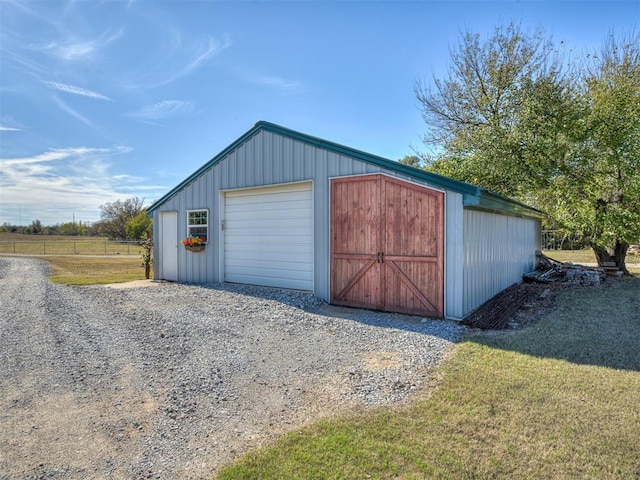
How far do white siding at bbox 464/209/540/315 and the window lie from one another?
6.72 meters

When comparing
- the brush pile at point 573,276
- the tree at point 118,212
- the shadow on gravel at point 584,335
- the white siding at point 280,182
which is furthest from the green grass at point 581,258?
the tree at point 118,212

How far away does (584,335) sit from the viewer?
514 cm

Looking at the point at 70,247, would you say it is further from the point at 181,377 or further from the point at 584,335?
the point at 584,335

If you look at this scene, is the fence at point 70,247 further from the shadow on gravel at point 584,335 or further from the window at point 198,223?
the shadow on gravel at point 584,335

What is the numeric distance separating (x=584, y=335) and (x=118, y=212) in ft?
162

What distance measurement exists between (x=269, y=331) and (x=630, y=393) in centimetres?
408

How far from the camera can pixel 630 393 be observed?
3260mm

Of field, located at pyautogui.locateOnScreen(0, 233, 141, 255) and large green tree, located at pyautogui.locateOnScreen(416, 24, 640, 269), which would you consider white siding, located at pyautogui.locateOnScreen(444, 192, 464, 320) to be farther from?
field, located at pyautogui.locateOnScreen(0, 233, 141, 255)

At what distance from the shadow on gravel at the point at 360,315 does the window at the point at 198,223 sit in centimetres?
197

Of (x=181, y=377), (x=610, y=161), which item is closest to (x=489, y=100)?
(x=610, y=161)

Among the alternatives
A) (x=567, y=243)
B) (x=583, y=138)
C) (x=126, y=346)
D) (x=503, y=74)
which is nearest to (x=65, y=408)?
(x=126, y=346)

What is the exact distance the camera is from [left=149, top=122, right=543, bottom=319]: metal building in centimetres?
611

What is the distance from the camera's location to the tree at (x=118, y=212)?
44.7m

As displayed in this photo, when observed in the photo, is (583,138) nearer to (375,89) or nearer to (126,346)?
(375,89)
